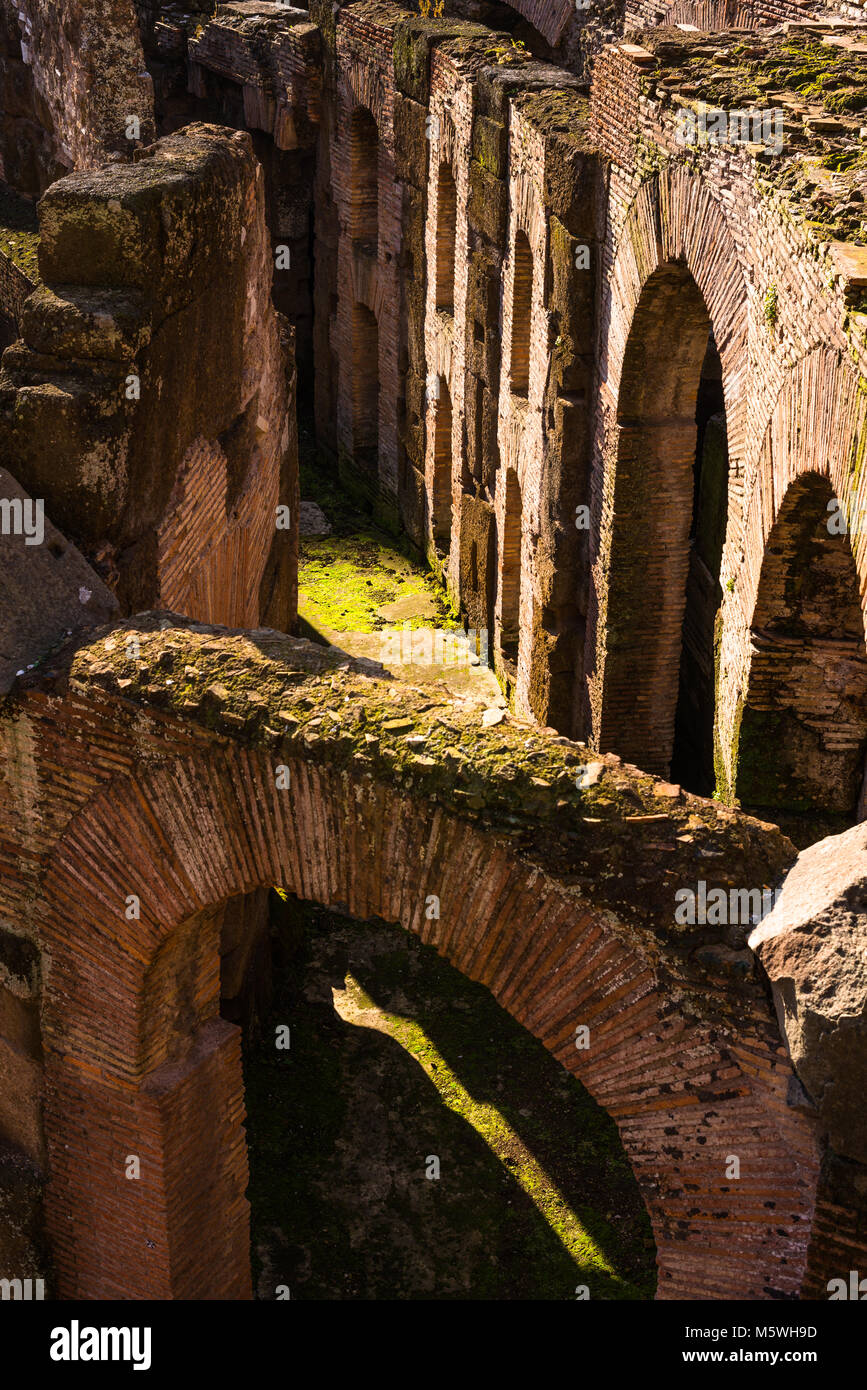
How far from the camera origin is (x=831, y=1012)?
4332 mm

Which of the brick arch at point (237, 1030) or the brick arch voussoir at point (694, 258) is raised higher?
the brick arch voussoir at point (694, 258)

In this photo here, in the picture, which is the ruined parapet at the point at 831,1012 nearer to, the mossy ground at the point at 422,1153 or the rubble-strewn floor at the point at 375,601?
the mossy ground at the point at 422,1153

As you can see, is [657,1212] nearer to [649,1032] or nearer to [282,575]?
[649,1032]

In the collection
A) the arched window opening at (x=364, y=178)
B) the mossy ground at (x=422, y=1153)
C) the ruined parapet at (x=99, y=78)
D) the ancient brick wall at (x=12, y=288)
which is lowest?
the mossy ground at (x=422, y=1153)

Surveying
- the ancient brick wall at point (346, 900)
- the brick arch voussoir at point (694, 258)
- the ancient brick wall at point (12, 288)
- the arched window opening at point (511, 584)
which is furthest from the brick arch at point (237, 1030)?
the arched window opening at point (511, 584)

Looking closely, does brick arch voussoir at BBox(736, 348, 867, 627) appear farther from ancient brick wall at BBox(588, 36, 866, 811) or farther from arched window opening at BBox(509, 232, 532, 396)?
arched window opening at BBox(509, 232, 532, 396)

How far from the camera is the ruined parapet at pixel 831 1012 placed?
4.33 metres

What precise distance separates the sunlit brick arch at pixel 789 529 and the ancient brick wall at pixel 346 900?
1.64m

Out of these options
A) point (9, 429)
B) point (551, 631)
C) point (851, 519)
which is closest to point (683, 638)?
point (551, 631)

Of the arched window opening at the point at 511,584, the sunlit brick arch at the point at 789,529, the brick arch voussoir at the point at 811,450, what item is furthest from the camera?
the arched window opening at the point at 511,584

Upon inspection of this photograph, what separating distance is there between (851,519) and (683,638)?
4.91 m

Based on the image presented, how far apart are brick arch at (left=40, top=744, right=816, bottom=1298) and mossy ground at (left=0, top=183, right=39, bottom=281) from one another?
232 inches

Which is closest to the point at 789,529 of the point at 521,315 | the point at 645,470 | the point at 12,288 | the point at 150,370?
the point at 645,470

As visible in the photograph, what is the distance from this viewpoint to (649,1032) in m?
A: 4.83
